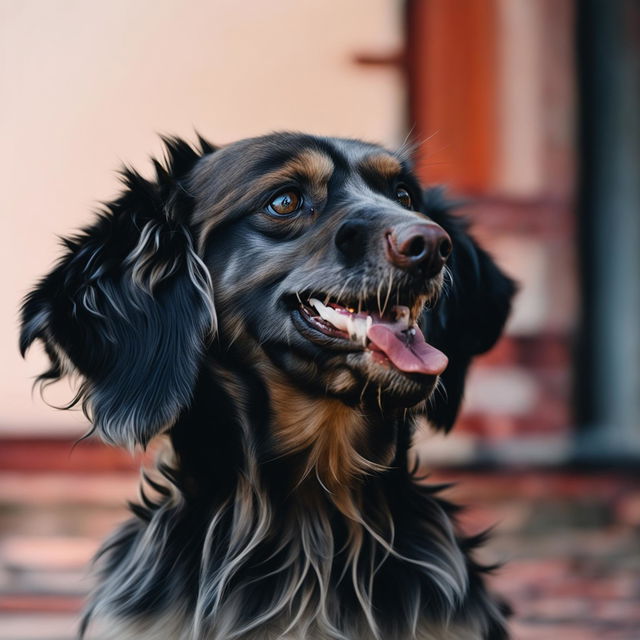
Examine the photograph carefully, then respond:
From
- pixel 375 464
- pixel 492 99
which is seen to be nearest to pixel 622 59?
pixel 492 99

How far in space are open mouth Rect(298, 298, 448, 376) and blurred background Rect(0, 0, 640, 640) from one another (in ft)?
9.65

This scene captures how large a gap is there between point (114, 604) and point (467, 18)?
4.06m

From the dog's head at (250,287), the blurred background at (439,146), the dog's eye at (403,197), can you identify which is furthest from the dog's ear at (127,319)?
the blurred background at (439,146)

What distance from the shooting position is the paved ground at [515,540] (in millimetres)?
3975

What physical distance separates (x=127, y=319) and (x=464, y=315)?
0.97m

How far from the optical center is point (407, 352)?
2180 mm

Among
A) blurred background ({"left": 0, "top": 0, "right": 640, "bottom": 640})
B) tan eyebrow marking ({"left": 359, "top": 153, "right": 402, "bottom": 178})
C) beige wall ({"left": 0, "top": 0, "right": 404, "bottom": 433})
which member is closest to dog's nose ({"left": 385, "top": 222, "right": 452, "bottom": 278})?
tan eyebrow marking ({"left": 359, "top": 153, "right": 402, "bottom": 178})

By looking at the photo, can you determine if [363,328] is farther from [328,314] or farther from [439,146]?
[439,146]

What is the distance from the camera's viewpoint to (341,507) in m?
2.41

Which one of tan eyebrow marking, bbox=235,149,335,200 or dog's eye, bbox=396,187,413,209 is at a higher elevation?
tan eyebrow marking, bbox=235,149,335,200

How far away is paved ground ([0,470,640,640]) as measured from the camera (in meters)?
3.97

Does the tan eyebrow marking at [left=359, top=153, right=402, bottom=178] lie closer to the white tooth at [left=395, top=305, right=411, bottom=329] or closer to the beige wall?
the white tooth at [left=395, top=305, right=411, bottom=329]

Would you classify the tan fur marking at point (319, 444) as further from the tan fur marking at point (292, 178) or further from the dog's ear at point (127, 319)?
the tan fur marking at point (292, 178)

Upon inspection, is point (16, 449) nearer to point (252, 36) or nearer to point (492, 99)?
point (252, 36)
